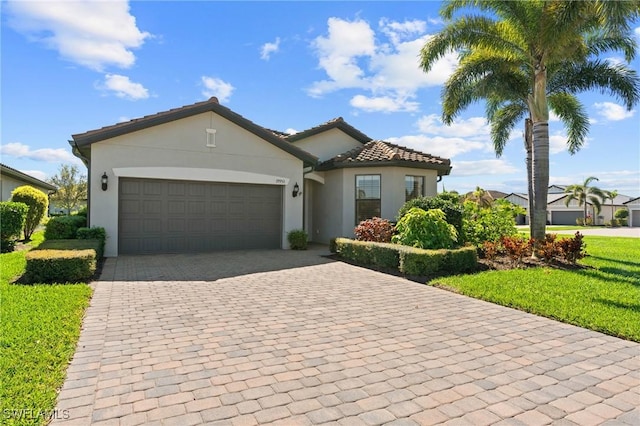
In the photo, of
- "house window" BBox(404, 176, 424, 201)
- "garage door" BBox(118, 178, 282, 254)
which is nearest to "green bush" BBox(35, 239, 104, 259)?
"garage door" BBox(118, 178, 282, 254)

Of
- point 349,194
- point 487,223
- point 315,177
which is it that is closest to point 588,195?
point 487,223

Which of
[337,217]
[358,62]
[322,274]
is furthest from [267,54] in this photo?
[322,274]

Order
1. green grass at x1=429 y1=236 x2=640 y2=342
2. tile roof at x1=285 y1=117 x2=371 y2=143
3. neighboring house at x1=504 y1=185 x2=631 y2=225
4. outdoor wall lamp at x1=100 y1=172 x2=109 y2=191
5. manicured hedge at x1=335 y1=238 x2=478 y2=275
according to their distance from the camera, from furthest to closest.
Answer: neighboring house at x1=504 y1=185 x2=631 y2=225 → tile roof at x1=285 y1=117 x2=371 y2=143 → outdoor wall lamp at x1=100 y1=172 x2=109 y2=191 → manicured hedge at x1=335 y1=238 x2=478 y2=275 → green grass at x1=429 y1=236 x2=640 y2=342

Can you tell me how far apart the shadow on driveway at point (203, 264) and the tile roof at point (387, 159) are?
442cm

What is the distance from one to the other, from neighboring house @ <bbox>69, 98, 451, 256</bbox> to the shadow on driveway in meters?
1.06

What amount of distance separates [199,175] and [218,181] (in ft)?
2.36

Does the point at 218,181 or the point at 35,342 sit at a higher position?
the point at 218,181

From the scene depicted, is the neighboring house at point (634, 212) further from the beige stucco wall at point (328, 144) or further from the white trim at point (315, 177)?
the white trim at point (315, 177)

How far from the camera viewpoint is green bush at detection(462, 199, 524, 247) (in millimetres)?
12836

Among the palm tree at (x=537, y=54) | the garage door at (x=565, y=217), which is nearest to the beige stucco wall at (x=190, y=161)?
the palm tree at (x=537, y=54)

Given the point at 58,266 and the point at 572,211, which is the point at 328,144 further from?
the point at 572,211

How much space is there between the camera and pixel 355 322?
573 centimetres

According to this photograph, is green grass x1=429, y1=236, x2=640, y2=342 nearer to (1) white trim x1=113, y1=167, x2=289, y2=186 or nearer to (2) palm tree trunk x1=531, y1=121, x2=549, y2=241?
(2) palm tree trunk x1=531, y1=121, x2=549, y2=241

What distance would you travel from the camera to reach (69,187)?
130ft
